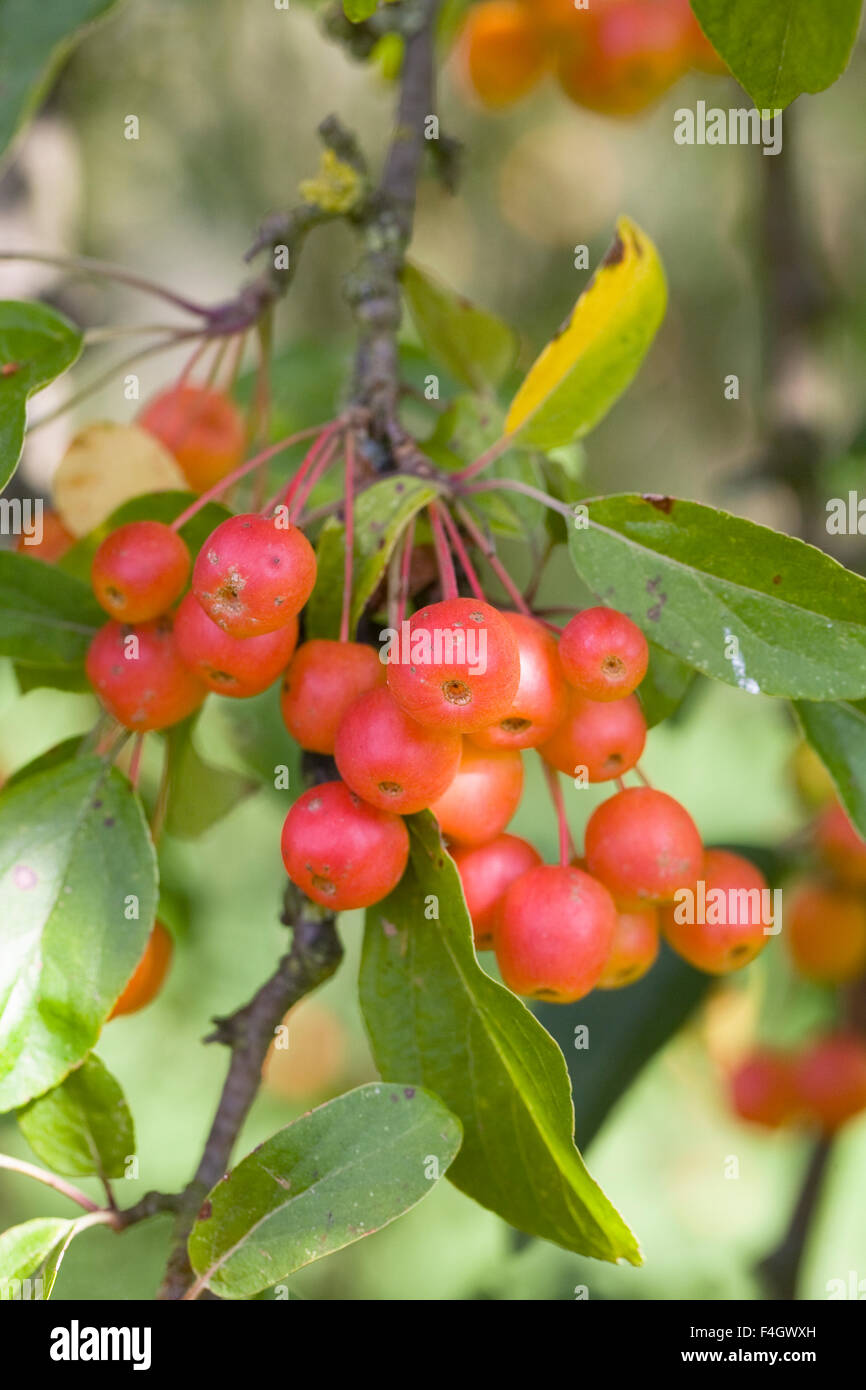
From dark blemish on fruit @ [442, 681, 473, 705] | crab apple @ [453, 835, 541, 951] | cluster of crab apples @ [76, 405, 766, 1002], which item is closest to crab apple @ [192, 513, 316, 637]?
cluster of crab apples @ [76, 405, 766, 1002]

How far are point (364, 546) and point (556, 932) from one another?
0.26 metres

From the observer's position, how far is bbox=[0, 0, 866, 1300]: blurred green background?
1949 millimetres

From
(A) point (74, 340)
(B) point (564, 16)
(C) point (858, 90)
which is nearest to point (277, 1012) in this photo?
(A) point (74, 340)

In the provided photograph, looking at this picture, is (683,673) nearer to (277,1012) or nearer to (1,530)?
(277,1012)

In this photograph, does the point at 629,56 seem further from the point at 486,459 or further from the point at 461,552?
the point at 461,552

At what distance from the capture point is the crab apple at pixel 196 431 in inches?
41.8

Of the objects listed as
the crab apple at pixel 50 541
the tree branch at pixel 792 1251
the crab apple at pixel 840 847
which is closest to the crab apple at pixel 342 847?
the crab apple at pixel 50 541

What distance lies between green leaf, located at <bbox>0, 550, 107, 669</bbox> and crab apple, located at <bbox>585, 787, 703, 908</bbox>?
0.37 m

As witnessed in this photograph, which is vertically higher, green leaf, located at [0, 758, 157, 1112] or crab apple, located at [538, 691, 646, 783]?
crab apple, located at [538, 691, 646, 783]

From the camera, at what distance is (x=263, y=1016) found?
2.68ft

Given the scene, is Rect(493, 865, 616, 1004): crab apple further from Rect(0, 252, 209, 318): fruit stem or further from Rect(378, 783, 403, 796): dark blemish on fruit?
Rect(0, 252, 209, 318): fruit stem

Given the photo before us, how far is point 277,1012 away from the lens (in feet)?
2.68

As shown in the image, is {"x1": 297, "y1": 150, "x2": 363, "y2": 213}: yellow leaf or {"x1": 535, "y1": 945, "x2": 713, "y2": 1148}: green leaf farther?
{"x1": 535, "y1": 945, "x2": 713, "y2": 1148}: green leaf

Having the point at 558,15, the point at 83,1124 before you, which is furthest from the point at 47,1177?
the point at 558,15
